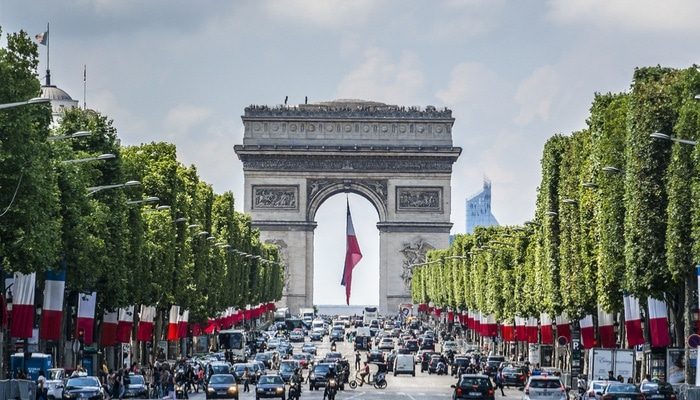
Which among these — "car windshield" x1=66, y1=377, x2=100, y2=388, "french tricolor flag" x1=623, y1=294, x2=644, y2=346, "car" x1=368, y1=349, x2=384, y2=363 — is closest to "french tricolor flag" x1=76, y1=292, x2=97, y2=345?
"car windshield" x1=66, y1=377, x2=100, y2=388

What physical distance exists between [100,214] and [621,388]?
23901mm

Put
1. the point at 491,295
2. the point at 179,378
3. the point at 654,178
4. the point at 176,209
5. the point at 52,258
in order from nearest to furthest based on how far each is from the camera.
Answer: the point at 52,258, the point at 654,178, the point at 179,378, the point at 176,209, the point at 491,295

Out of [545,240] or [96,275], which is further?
[545,240]

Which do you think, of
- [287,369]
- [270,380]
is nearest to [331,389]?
[270,380]

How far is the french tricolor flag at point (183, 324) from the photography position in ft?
378

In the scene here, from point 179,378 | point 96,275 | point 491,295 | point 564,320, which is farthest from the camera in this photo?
point 491,295

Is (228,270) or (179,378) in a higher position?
(228,270)

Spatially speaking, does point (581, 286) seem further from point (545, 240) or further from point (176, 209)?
point (176, 209)

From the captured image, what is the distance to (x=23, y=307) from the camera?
70.6m

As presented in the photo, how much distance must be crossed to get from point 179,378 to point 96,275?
45.0ft

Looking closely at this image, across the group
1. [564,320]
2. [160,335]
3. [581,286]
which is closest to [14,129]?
[581,286]

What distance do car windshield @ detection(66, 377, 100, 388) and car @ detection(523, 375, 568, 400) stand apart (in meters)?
15.1

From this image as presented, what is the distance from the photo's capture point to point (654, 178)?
244 feet

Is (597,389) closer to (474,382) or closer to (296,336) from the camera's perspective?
(474,382)
